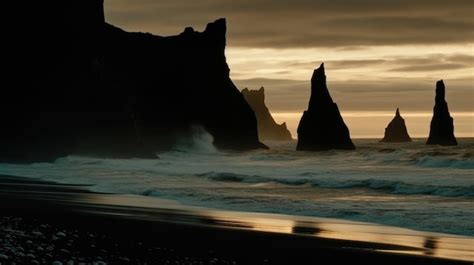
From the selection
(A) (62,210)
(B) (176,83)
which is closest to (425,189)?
(A) (62,210)

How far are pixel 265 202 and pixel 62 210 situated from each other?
7.87m

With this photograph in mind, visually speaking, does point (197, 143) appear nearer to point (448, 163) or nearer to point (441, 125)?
point (448, 163)

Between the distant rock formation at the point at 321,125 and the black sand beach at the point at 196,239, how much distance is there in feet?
310

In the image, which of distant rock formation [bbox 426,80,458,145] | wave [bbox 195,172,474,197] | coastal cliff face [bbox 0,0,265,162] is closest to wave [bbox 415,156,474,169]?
wave [bbox 195,172,474,197]

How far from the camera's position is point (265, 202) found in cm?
2652

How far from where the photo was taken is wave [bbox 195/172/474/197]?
31.0 meters

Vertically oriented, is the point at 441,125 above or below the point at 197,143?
above

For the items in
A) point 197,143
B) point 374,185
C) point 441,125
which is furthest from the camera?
A: point 441,125

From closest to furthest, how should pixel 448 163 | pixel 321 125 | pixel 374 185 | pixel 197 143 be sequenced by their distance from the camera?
pixel 374 185, pixel 448 163, pixel 197 143, pixel 321 125

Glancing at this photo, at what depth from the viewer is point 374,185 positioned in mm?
35031

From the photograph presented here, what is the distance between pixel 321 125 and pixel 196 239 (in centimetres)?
10394

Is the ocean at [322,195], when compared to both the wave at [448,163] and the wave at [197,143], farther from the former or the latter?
the wave at [197,143]

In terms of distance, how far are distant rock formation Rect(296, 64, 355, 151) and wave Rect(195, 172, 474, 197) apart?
74.4 metres

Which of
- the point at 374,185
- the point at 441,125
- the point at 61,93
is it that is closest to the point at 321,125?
the point at 441,125
